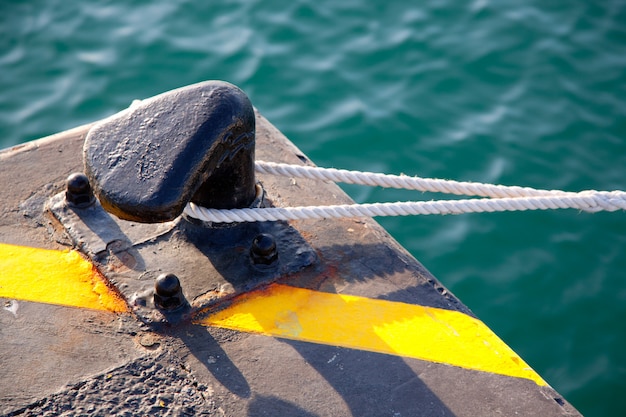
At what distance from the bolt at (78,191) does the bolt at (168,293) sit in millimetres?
516

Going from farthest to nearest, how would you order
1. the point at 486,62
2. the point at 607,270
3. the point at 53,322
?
the point at 486,62
the point at 607,270
the point at 53,322

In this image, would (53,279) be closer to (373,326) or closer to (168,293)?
(168,293)

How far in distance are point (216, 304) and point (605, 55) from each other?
364 cm

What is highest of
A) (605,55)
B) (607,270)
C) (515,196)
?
(515,196)

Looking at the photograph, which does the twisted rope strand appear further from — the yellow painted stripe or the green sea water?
the green sea water

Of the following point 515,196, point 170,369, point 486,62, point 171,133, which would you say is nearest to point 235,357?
point 170,369

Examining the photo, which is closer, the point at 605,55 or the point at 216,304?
A: the point at 216,304

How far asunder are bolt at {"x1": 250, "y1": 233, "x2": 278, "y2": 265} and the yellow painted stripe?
442mm

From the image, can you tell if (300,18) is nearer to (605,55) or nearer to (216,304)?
(605,55)

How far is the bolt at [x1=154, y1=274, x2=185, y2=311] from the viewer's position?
6.86 feet

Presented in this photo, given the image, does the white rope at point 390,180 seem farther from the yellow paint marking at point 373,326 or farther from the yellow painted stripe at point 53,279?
the yellow painted stripe at point 53,279

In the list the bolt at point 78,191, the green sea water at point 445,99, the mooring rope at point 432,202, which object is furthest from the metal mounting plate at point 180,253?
the green sea water at point 445,99

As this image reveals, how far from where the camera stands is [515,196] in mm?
2479

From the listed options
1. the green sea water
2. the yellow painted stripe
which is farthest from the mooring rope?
the green sea water
